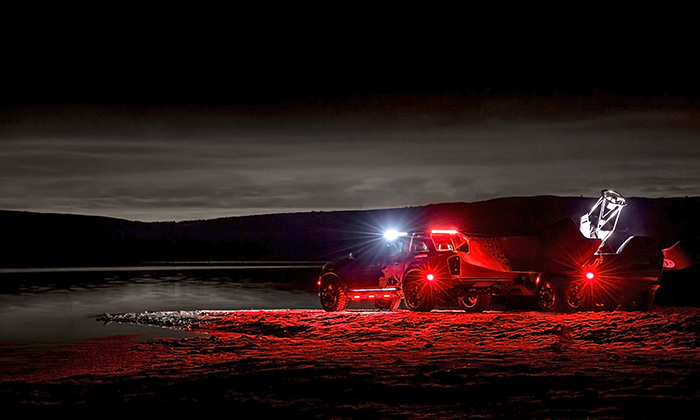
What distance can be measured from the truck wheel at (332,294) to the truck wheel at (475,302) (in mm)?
2973

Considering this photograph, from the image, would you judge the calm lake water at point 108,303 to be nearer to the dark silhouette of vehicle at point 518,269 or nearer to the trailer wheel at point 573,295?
the dark silhouette of vehicle at point 518,269

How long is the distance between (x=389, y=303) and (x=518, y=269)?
5.05 metres

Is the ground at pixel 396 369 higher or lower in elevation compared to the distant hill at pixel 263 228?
lower

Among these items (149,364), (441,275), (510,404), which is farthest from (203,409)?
(441,275)

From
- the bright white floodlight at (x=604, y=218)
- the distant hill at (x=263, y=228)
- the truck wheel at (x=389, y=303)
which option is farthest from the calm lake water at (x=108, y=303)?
the distant hill at (x=263, y=228)

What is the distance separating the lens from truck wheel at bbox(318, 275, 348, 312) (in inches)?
847

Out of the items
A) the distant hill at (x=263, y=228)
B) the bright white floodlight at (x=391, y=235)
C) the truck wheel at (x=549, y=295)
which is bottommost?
the truck wheel at (x=549, y=295)

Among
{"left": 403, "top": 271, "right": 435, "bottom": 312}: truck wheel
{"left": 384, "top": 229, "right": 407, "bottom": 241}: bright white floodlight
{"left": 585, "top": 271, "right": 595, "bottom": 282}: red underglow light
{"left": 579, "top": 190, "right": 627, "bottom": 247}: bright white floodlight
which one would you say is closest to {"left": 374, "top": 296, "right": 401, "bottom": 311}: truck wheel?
{"left": 384, "top": 229, "right": 407, "bottom": 241}: bright white floodlight

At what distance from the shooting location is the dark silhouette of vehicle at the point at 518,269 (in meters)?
18.5

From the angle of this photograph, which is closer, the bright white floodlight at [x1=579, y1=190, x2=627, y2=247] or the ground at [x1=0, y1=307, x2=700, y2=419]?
the ground at [x1=0, y1=307, x2=700, y2=419]

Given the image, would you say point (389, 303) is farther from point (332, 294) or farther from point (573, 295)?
point (573, 295)

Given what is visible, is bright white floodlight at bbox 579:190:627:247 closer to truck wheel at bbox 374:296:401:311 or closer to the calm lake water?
truck wheel at bbox 374:296:401:311

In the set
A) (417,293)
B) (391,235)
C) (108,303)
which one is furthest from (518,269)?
(108,303)

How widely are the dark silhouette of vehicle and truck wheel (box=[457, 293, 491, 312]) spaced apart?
0.02 meters
